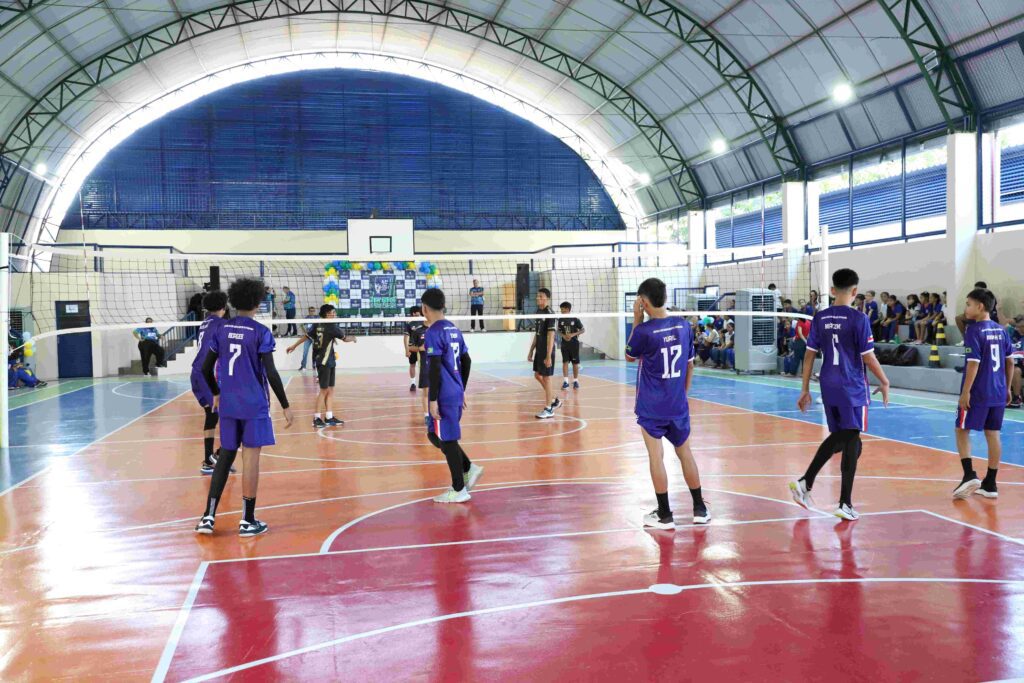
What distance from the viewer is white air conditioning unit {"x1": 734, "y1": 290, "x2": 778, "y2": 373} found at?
20016 mm

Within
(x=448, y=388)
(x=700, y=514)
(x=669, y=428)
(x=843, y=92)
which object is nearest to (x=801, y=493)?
(x=700, y=514)

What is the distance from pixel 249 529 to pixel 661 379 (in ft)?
10.3

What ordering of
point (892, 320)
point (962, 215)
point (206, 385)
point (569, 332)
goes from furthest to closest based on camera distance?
point (892, 320) < point (962, 215) < point (569, 332) < point (206, 385)

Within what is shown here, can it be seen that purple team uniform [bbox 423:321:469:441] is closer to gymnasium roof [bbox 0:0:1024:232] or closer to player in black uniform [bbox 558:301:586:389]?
player in black uniform [bbox 558:301:586:389]

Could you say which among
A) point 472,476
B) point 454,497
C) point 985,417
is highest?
point 985,417

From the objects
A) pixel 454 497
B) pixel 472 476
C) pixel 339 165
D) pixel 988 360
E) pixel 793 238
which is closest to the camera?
pixel 988 360

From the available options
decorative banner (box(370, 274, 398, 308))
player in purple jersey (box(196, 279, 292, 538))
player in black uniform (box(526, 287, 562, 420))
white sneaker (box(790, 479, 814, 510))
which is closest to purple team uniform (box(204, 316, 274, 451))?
player in purple jersey (box(196, 279, 292, 538))

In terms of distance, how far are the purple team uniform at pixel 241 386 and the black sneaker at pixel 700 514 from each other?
10.1ft

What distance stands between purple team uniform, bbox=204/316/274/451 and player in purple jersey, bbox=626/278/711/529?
264 centimetres

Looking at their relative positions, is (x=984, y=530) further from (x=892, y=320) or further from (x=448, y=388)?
(x=892, y=320)

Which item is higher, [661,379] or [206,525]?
[661,379]

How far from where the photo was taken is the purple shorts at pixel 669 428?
19.1ft

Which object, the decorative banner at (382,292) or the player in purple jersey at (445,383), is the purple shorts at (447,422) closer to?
the player in purple jersey at (445,383)

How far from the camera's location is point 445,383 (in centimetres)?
668
